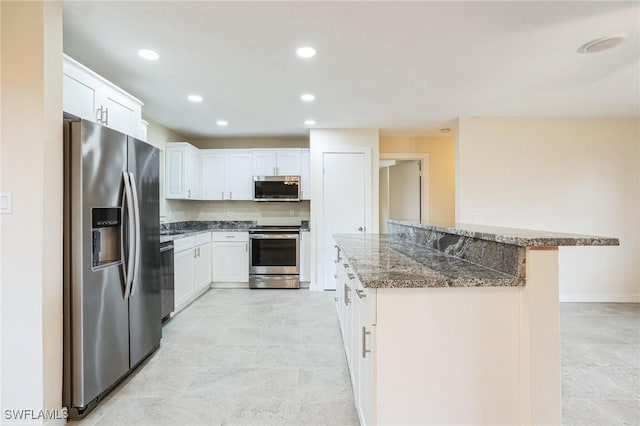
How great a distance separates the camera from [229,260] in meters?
4.77

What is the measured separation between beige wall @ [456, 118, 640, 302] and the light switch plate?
4.20 m

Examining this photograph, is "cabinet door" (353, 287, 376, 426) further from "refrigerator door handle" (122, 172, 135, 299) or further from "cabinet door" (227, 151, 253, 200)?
"cabinet door" (227, 151, 253, 200)

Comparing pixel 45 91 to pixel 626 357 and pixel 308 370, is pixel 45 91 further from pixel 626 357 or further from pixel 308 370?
pixel 626 357

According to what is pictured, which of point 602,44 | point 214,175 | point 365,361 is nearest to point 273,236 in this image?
point 214,175

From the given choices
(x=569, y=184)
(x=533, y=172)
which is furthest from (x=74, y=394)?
(x=569, y=184)

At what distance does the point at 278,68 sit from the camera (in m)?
2.65

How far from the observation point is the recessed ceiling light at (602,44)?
2.17 m

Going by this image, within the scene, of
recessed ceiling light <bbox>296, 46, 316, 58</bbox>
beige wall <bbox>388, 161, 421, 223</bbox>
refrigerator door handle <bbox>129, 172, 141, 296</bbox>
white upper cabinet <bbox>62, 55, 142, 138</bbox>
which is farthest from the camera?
beige wall <bbox>388, 161, 421, 223</bbox>

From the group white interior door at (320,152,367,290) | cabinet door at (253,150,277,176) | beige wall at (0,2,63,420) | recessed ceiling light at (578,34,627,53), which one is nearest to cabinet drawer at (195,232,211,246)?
cabinet door at (253,150,277,176)

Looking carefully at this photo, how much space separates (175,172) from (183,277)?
1.64 meters

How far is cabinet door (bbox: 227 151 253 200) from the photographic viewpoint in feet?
16.6

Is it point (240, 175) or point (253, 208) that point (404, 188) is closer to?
point (253, 208)

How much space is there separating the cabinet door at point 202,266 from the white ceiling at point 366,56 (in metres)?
1.80

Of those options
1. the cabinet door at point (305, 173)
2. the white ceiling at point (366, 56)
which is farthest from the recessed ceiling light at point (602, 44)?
the cabinet door at point (305, 173)
